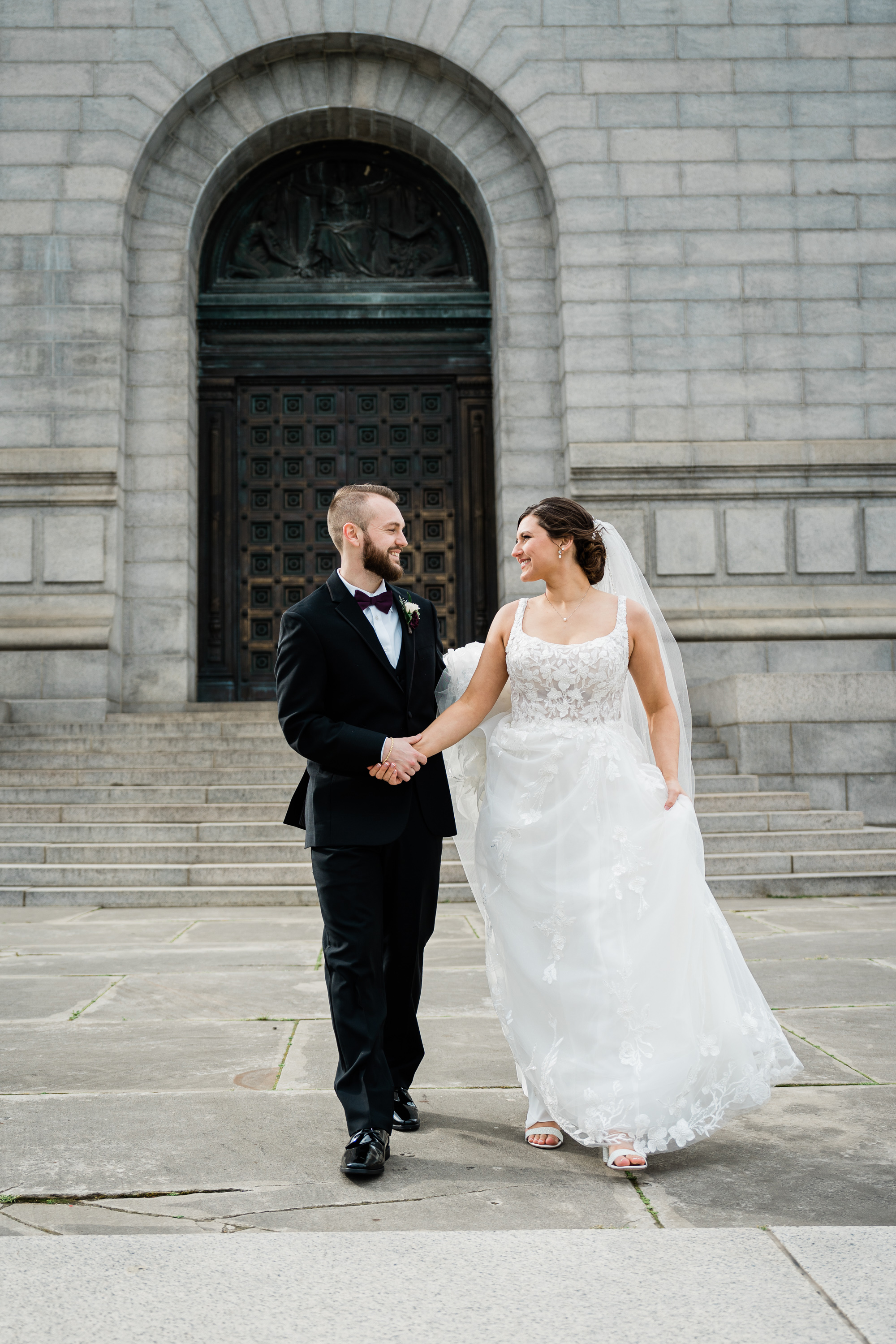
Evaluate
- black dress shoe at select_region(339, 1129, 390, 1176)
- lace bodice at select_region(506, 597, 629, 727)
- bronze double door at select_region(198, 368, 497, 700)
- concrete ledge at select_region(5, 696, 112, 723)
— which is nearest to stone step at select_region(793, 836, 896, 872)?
lace bodice at select_region(506, 597, 629, 727)

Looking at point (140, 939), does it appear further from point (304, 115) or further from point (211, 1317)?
point (304, 115)

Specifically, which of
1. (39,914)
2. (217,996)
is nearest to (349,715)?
(217,996)

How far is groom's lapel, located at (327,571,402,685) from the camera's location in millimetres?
3590

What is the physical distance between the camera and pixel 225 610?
1528 centimetres

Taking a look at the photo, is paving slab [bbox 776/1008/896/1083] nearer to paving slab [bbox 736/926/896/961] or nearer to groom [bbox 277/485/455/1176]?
paving slab [bbox 736/926/896/961]

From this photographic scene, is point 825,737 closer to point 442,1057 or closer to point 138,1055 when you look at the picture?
point 442,1057

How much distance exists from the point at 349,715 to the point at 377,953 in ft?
2.44

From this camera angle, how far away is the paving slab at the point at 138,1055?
157 inches

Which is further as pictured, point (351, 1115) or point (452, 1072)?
point (452, 1072)

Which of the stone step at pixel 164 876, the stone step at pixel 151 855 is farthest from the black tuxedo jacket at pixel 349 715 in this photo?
the stone step at pixel 151 855

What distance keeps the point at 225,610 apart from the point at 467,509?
356 cm

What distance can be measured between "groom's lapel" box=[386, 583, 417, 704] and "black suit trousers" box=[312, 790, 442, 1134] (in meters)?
0.33

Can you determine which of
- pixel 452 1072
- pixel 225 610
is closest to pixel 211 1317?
pixel 452 1072

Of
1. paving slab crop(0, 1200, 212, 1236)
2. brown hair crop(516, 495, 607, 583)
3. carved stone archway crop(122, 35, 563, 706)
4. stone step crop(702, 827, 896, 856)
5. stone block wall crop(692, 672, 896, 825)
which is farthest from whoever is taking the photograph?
carved stone archway crop(122, 35, 563, 706)
